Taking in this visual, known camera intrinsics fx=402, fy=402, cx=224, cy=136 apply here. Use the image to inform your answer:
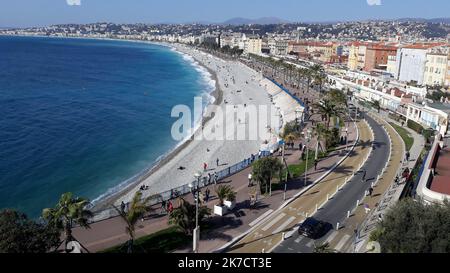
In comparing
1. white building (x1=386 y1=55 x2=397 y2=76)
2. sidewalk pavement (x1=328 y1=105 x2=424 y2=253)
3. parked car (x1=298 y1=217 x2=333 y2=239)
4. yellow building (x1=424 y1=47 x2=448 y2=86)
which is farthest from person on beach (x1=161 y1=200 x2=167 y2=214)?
white building (x1=386 y1=55 x2=397 y2=76)

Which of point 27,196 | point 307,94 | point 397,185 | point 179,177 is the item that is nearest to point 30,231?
point 27,196

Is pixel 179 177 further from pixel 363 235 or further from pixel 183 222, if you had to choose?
pixel 363 235

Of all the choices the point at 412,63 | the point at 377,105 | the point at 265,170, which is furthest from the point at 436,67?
the point at 265,170

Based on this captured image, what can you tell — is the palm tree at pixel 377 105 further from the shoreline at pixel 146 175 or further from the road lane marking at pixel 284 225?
the road lane marking at pixel 284 225

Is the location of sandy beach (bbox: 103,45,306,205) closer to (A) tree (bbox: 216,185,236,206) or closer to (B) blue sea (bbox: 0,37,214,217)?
(B) blue sea (bbox: 0,37,214,217)

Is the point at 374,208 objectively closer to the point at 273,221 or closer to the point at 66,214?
the point at 273,221

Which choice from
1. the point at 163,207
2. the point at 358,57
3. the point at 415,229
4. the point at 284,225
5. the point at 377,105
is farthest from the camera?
the point at 358,57
